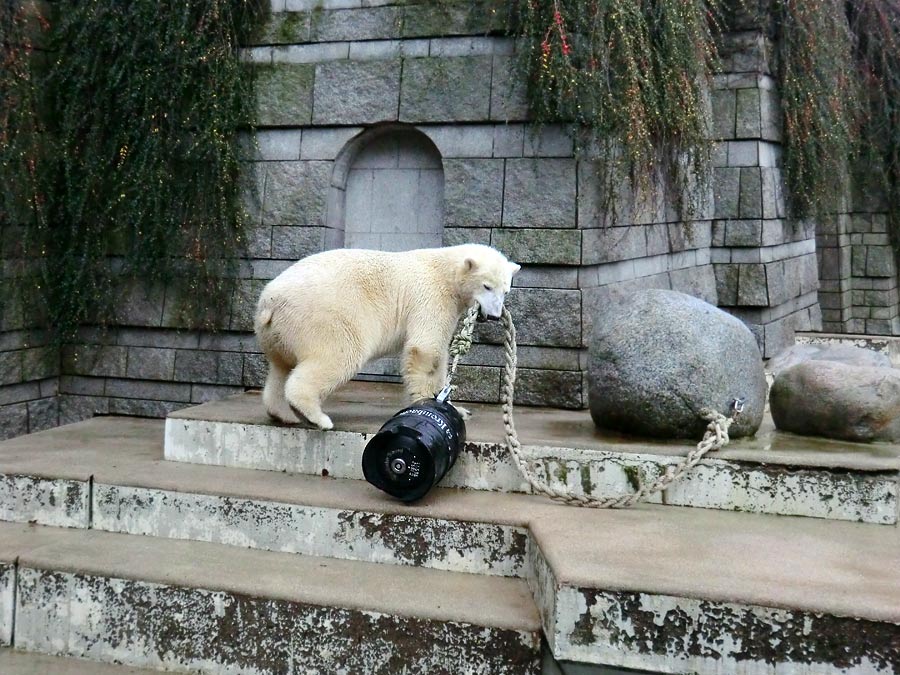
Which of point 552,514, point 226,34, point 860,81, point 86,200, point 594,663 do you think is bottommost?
point 594,663

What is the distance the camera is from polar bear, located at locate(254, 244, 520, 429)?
160 inches

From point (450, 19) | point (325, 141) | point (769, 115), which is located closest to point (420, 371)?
point (325, 141)

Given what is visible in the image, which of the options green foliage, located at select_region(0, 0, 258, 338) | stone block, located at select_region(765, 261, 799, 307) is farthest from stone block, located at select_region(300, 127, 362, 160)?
stone block, located at select_region(765, 261, 799, 307)

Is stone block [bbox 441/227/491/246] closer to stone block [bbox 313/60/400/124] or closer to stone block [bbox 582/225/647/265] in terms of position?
stone block [bbox 582/225/647/265]

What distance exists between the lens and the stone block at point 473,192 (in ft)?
18.4

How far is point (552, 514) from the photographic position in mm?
3641

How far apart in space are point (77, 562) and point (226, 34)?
3705 mm

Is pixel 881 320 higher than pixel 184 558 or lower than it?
higher

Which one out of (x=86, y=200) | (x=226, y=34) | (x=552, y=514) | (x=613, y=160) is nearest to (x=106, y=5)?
(x=226, y=34)

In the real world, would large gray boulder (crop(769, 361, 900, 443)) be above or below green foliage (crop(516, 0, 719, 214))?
below

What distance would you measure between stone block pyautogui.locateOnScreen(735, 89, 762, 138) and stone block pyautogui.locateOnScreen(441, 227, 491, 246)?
280 centimetres

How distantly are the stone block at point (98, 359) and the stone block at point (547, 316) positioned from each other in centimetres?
280

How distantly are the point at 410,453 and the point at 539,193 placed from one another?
2.45 meters

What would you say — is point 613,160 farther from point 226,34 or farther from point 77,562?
point 77,562
